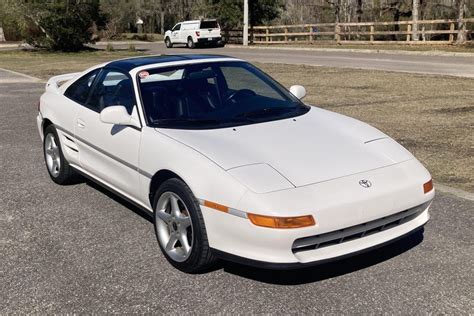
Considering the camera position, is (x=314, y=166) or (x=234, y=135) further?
(x=234, y=135)

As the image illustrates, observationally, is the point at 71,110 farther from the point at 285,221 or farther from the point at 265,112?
the point at 285,221

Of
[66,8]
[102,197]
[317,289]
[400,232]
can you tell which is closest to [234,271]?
[317,289]

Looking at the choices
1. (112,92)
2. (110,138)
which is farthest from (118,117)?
(112,92)

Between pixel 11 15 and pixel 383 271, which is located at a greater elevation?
pixel 11 15

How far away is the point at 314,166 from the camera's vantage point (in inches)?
141

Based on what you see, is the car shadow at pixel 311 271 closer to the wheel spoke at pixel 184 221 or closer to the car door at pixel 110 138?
the wheel spoke at pixel 184 221

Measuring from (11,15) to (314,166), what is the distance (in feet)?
103

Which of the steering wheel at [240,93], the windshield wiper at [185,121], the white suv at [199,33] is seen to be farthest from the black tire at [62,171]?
the white suv at [199,33]

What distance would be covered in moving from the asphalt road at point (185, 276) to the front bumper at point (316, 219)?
297mm

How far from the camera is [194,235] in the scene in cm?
362

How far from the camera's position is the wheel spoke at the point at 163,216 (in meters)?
3.92

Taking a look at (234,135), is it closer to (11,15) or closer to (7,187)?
(7,187)

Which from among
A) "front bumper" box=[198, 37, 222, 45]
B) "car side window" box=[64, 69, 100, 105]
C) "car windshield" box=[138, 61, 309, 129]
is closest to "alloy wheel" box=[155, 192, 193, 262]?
"car windshield" box=[138, 61, 309, 129]

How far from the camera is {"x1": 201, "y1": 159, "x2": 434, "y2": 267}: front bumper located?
10.7ft
